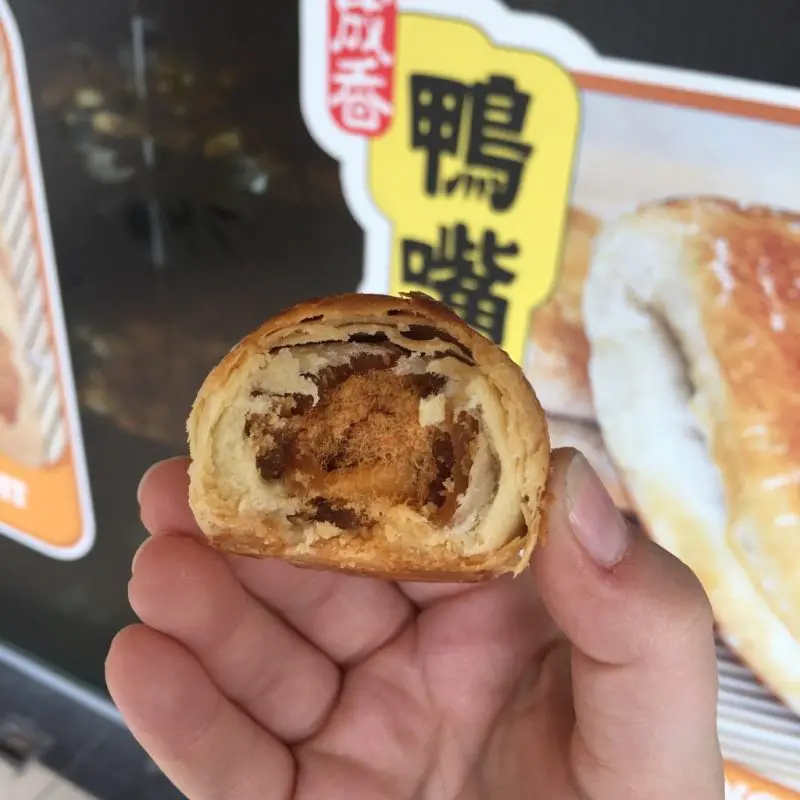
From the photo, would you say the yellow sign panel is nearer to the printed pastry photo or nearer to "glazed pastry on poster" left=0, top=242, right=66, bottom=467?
the printed pastry photo

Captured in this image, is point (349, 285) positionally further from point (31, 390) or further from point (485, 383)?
point (31, 390)

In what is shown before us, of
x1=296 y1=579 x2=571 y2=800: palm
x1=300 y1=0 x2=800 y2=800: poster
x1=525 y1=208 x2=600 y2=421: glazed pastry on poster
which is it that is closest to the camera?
x1=296 y1=579 x2=571 y2=800: palm

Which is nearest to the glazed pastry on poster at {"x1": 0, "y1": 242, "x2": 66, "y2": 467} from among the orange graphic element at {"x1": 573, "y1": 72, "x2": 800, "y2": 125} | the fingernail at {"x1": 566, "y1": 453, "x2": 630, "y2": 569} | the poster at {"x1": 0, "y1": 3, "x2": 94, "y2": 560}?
the poster at {"x1": 0, "y1": 3, "x2": 94, "y2": 560}

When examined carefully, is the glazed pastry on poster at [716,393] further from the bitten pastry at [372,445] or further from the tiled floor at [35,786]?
the tiled floor at [35,786]

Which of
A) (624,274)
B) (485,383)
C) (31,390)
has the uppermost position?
(485,383)

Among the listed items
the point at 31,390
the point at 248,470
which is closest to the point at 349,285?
the point at 248,470

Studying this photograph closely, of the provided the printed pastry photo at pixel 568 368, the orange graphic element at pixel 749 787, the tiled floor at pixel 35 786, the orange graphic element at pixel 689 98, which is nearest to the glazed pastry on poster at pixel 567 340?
the printed pastry photo at pixel 568 368
